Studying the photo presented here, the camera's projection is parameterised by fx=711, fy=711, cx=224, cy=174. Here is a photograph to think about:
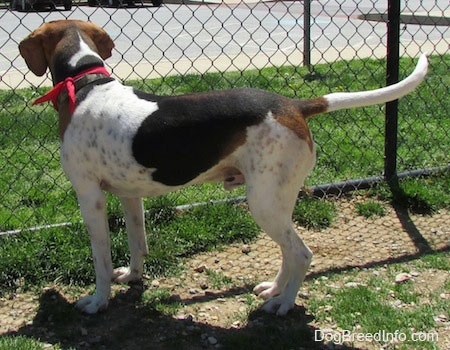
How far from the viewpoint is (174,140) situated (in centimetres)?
332

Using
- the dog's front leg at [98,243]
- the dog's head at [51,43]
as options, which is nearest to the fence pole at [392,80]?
the dog's head at [51,43]

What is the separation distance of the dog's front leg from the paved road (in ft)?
Answer: 6.11

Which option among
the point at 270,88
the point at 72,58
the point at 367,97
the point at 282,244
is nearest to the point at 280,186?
the point at 282,244

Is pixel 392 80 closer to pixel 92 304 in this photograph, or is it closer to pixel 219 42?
pixel 92 304

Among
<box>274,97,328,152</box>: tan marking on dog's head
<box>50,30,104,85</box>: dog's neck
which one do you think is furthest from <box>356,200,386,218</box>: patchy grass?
<box>50,30,104,85</box>: dog's neck

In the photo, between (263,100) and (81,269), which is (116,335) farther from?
(263,100)

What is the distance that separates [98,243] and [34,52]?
1.02 metres

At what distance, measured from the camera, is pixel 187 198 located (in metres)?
4.89

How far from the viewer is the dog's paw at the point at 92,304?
11.6 feet

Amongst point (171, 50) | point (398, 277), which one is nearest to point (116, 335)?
point (398, 277)

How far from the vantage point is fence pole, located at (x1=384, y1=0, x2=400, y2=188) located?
15.8ft

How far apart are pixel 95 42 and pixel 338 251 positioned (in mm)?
1871

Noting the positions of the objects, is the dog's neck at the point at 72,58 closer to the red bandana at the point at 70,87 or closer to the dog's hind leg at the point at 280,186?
the red bandana at the point at 70,87

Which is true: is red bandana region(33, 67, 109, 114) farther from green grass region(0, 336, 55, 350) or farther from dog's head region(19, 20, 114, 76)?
green grass region(0, 336, 55, 350)
